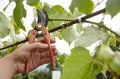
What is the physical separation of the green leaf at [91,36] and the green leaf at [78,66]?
4 centimetres

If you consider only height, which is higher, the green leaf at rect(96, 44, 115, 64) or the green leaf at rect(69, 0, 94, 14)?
the green leaf at rect(69, 0, 94, 14)

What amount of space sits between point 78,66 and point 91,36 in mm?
90

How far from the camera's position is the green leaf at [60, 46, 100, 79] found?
1.64 feet

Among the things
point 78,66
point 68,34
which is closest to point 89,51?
point 78,66

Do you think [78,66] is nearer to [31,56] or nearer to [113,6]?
[113,6]

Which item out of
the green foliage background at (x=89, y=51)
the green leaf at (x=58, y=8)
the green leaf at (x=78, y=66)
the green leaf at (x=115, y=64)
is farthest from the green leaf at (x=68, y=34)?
the green leaf at (x=115, y=64)

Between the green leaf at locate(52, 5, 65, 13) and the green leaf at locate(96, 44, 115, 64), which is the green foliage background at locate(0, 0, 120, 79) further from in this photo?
the green leaf at locate(52, 5, 65, 13)

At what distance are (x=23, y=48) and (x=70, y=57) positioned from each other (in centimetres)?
24

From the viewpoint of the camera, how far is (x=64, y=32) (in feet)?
2.69

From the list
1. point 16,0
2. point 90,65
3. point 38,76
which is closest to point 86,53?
point 90,65

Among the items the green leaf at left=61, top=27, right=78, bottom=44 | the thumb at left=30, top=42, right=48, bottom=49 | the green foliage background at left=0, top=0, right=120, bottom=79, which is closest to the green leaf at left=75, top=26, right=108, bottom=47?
the green foliage background at left=0, top=0, right=120, bottom=79

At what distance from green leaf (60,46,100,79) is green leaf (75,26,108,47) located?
4 centimetres

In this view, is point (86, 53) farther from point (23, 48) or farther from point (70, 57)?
point (23, 48)

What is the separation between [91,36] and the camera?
0.57m
